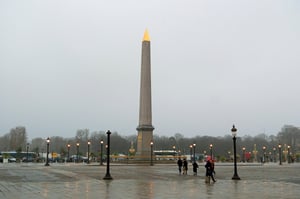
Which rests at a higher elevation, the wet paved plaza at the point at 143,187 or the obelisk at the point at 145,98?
the obelisk at the point at 145,98

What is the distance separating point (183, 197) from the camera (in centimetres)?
1495

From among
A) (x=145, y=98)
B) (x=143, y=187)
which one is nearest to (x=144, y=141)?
(x=145, y=98)

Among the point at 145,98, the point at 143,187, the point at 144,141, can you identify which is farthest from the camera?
the point at 144,141

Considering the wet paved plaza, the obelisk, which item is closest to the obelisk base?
Answer: the obelisk

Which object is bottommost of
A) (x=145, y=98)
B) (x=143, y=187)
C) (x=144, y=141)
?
(x=143, y=187)

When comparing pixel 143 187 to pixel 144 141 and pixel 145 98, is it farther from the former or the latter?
pixel 144 141

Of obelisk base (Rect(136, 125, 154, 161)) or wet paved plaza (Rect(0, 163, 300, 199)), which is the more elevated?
obelisk base (Rect(136, 125, 154, 161))

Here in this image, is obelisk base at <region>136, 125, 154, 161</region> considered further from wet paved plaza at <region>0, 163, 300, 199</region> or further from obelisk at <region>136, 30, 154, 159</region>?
wet paved plaza at <region>0, 163, 300, 199</region>

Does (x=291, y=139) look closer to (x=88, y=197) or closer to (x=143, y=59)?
(x=143, y=59)

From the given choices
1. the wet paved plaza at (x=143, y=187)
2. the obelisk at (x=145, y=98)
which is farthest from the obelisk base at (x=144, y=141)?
the wet paved plaza at (x=143, y=187)

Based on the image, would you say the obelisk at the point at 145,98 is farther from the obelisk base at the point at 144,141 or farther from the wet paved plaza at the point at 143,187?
the wet paved plaza at the point at 143,187

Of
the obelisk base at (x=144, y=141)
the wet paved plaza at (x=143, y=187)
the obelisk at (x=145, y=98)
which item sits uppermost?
the obelisk at (x=145, y=98)

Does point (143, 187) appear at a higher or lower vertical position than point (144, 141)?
lower

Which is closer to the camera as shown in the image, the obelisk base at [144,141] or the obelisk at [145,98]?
the obelisk at [145,98]
